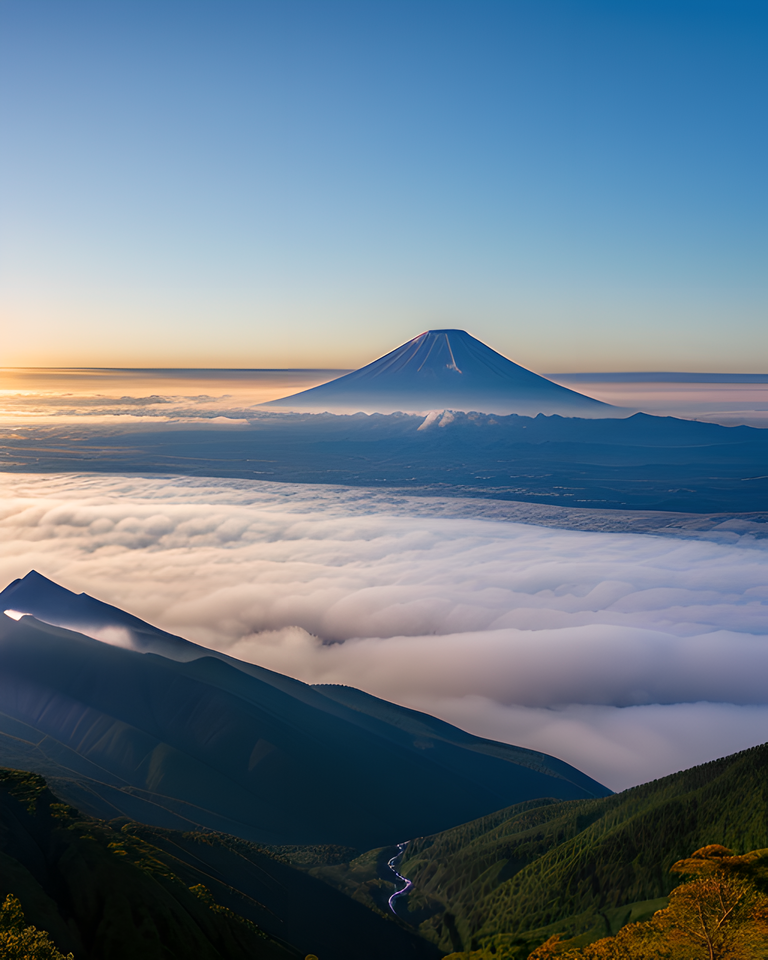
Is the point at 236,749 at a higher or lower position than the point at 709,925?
lower

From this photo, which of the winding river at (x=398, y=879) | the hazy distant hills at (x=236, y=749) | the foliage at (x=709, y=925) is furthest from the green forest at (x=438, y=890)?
the hazy distant hills at (x=236, y=749)

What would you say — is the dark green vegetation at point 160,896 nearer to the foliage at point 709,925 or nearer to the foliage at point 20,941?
the foliage at point 20,941

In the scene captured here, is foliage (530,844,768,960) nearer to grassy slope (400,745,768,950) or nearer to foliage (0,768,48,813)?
grassy slope (400,745,768,950)

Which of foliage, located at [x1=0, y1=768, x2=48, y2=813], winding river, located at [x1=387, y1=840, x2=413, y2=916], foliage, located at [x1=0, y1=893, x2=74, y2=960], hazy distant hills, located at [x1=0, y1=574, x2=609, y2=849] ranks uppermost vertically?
foliage, located at [x1=0, y1=893, x2=74, y2=960]

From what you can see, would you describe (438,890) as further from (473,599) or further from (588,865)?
(473,599)

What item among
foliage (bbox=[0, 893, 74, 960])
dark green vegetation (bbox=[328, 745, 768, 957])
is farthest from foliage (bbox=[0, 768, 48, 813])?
dark green vegetation (bbox=[328, 745, 768, 957])

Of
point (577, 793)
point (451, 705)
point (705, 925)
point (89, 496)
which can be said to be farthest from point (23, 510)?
point (705, 925)

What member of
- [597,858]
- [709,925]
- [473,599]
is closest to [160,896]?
[709,925]
